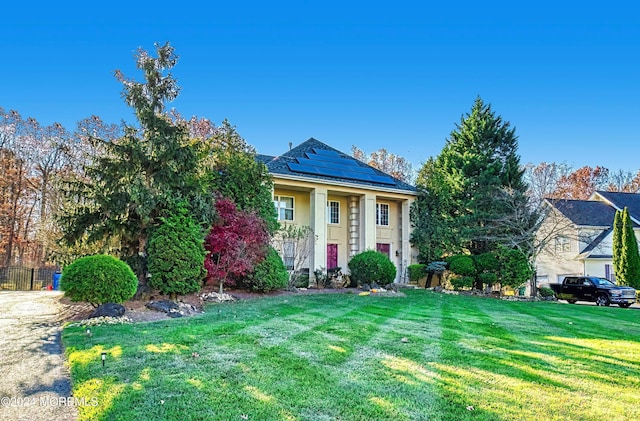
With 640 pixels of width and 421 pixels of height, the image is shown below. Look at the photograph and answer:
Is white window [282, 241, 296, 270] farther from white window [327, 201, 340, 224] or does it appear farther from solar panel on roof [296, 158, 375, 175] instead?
solar panel on roof [296, 158, 375, 175]

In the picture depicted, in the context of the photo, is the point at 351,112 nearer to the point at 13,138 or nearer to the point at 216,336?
the point at 216,336

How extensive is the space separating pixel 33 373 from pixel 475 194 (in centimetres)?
2144

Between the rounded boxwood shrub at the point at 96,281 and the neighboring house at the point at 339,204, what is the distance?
411 inches

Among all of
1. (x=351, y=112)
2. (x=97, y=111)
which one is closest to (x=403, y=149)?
(x=351, y=112)

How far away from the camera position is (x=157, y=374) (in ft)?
14.4

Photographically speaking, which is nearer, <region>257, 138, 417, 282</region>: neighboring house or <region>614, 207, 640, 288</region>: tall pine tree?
<region>257, 138, 417, 282</region>: neighboring house

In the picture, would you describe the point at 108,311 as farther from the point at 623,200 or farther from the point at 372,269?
the point at 623,200

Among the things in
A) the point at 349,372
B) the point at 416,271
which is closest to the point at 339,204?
the point at 416,271

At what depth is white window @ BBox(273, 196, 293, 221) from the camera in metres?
20.2

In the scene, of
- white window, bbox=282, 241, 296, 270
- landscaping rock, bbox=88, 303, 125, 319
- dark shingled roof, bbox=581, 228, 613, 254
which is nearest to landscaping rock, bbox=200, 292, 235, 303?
landscaping rock, bbox=88, 303, 125, 319

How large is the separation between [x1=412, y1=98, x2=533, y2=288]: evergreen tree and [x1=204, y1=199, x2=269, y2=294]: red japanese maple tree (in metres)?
11.4

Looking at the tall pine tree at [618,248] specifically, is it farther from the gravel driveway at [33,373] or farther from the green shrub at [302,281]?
the gravel driveway at [33,373]

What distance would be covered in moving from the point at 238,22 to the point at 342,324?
1032 centimetres

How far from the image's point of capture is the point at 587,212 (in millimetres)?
27484
